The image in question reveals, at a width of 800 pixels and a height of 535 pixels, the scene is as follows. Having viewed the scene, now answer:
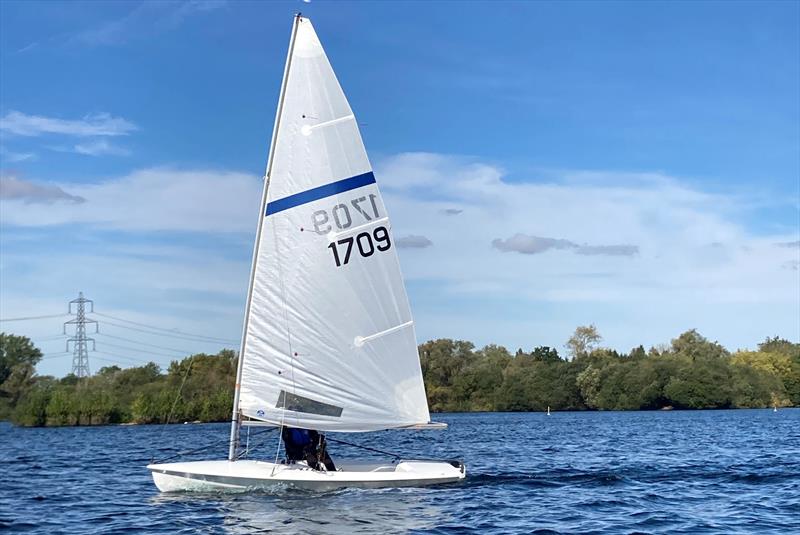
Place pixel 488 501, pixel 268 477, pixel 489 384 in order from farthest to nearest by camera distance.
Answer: pixel 489 384, pixel 488 501, pixel 268 477

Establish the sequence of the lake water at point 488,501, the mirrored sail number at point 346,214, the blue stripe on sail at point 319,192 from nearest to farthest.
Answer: the lake water at point 488,501 < the blue stripe on sail at point 319,192 < the mirrored sail number at point 346,214

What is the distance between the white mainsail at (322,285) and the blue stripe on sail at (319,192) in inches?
1.1

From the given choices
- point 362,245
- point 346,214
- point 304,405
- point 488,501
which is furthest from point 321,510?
point 346,214

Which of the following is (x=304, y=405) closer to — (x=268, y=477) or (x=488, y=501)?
(x=268, y=477)

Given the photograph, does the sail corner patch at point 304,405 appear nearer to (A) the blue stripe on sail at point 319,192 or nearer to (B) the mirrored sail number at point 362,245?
(B) the mirrored sail number at point 362,245

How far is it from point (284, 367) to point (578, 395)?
401 feet

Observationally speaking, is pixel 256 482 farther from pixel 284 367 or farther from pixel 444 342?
pixel 444 342

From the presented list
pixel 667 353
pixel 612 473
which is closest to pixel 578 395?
pixel 667 353

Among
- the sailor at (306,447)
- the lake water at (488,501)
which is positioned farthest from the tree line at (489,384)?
the sailor at (306,447)

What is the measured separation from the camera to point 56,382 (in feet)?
408

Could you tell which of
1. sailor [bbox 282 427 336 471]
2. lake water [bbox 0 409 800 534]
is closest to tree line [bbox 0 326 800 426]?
lake water [bbox 0 409 800 534]

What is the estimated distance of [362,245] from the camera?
85.9 ft

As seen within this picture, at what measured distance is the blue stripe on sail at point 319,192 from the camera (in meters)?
25.3

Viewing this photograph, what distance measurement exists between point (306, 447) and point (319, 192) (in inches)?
279
